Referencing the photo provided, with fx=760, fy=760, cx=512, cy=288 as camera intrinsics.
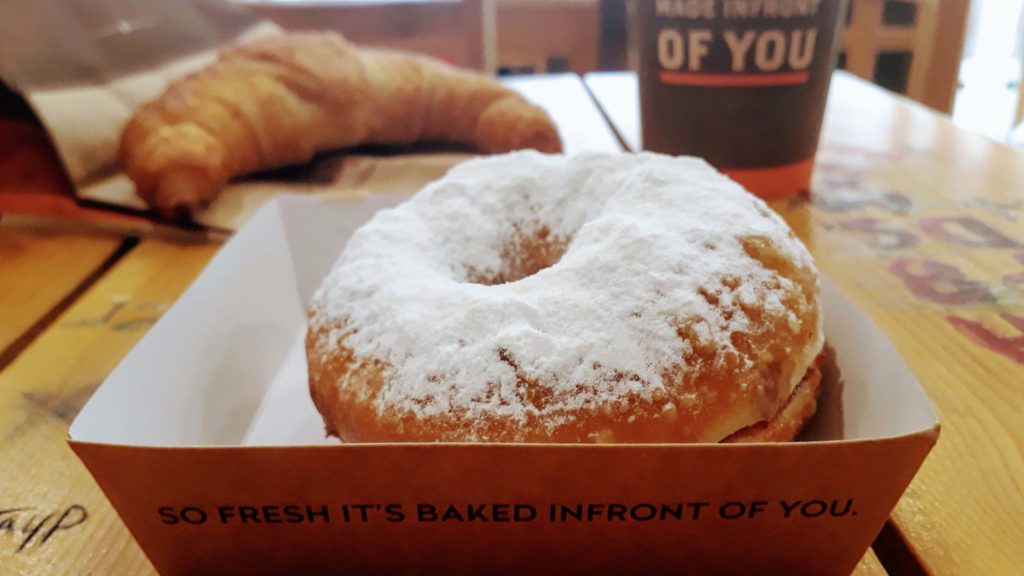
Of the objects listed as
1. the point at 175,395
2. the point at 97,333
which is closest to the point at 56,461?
the point at 175,395

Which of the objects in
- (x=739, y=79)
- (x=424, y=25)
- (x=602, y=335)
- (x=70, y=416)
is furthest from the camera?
(x=424, y=25)

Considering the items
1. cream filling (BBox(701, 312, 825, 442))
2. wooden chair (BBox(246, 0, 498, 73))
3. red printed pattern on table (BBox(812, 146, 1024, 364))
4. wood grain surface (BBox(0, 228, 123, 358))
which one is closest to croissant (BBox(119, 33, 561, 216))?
wood grain surface (BBox(0, 228, 123, 358))

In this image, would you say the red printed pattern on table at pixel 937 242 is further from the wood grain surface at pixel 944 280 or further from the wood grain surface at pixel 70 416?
the wood grain surface at pixel 70 416

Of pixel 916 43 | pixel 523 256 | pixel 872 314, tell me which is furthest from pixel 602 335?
pixel 916 43

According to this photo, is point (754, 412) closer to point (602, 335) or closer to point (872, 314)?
point (602, 335)

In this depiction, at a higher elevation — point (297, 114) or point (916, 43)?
point (297, 114)

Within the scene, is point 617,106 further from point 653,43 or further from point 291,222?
point 291,222
